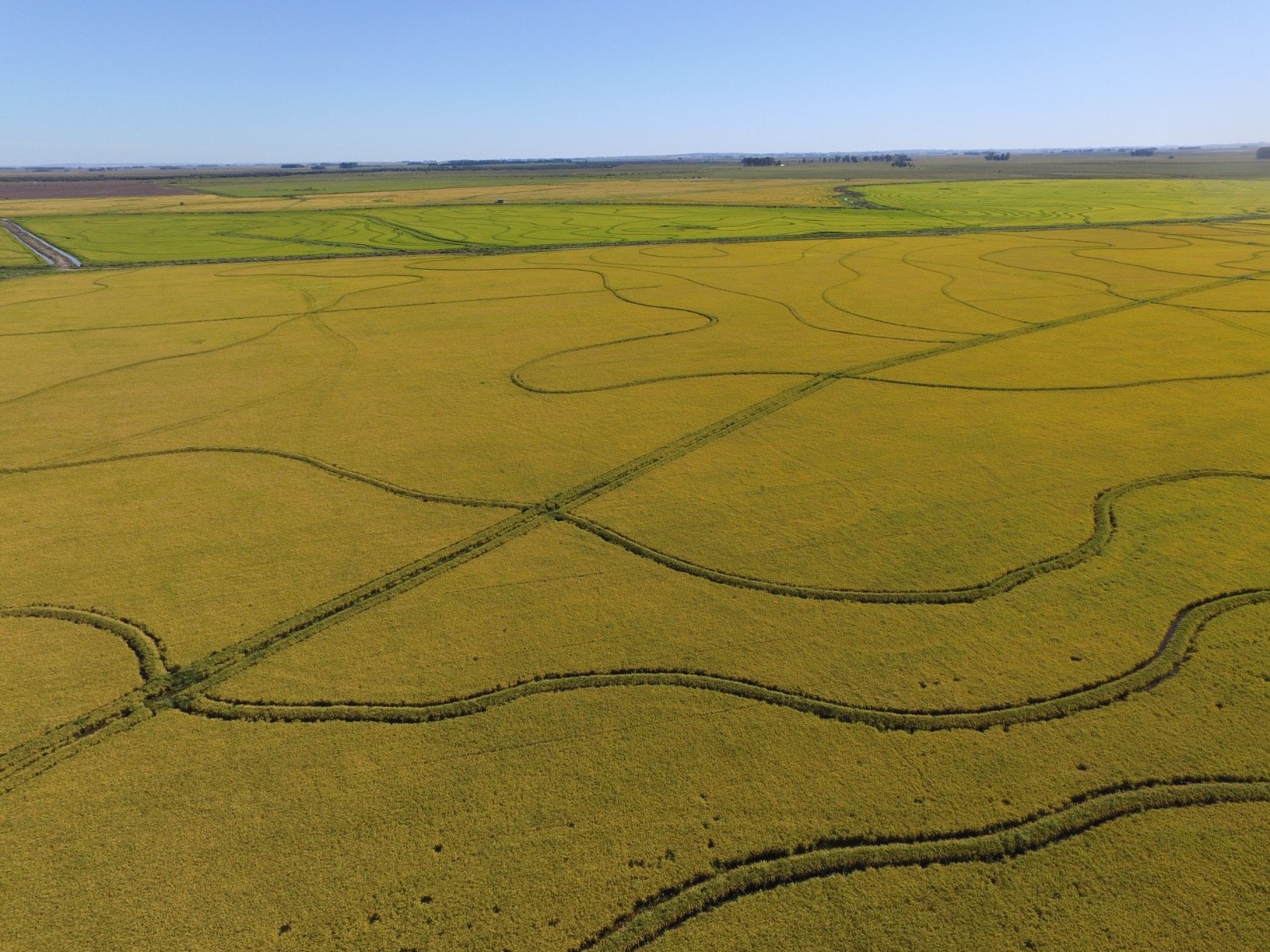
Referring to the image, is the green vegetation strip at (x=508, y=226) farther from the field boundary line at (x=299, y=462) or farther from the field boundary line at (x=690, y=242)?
the field boundary line at (x=299, y=462)

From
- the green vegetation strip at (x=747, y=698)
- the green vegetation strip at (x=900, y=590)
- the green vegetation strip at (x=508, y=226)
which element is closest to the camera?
the green vegetation strip at (x=747, y=698)

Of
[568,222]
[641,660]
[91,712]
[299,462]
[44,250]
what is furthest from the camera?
[568,222]

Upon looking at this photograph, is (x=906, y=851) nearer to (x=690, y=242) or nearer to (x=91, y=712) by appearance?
(x=91, y=712)

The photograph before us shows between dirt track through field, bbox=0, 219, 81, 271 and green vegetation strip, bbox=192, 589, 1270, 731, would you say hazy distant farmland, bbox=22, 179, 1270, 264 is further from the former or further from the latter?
green vegetation strip, bbox=192, 589, 1270, 731

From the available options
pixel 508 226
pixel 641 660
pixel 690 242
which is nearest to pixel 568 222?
pixel 508 226

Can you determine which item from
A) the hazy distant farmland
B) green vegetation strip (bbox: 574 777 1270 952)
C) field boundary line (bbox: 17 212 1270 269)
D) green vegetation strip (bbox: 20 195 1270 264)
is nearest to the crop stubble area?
green vegetation strip (bbox: 574 777 1270 952)

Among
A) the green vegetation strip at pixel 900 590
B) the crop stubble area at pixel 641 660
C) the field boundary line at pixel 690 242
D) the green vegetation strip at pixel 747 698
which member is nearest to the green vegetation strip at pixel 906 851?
the crop stubble area at pixel 641 660
